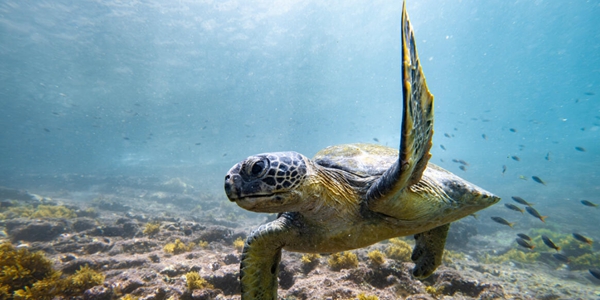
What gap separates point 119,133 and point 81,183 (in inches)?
818

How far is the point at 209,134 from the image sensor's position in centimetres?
4412

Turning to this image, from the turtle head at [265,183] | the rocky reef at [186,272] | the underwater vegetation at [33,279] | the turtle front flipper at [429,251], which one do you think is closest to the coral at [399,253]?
the rocky reef at [186,272]

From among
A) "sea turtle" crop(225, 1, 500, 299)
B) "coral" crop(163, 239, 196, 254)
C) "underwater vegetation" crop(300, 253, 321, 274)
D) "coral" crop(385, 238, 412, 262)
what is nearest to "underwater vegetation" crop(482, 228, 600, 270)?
"coral" crop(385, 238, 412, 262)

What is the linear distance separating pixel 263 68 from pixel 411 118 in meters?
27.8

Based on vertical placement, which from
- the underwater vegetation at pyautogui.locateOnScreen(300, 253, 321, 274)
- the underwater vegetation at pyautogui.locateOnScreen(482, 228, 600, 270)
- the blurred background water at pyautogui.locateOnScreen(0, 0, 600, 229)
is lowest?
the underwater vegetation at pyautogui.locateOnScreen(482, 228, 600, 270)

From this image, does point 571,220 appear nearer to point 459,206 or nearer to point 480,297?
point 480,297

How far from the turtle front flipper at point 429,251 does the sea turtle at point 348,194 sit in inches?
22.6

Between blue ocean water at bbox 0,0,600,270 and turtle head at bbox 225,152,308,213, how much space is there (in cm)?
1220

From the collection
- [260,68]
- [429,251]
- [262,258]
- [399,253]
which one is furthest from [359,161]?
[260,68]

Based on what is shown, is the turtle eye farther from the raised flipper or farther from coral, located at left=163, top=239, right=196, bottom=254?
coral, located at left=163, top=239, right=196, bottom=254

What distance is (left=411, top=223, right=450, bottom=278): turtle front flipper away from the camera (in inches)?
121

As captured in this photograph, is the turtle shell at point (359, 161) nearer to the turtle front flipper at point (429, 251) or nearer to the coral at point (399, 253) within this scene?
the turtle front flipper at point (429, 251)

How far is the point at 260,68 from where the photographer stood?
27.0 meters

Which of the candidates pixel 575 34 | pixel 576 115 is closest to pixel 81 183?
pixel 575 34
